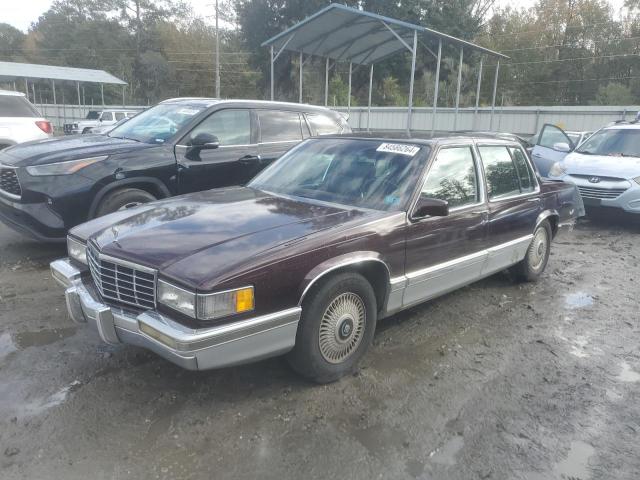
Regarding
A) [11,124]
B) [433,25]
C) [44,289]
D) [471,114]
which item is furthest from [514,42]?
[44,289]

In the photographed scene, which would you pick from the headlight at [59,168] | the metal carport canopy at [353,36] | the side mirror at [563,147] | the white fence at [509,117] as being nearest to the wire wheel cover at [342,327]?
the headlight at [59,168]

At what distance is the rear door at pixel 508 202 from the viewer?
4590 mm

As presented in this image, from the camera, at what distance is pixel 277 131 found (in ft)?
22.3

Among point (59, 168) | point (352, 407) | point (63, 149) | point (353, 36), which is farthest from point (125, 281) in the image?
point (353, 36)

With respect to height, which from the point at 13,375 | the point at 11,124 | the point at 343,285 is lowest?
the point at 13,375

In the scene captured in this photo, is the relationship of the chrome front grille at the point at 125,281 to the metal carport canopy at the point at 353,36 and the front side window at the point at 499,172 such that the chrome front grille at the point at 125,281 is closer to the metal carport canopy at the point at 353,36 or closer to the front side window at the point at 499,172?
the front side window at the point at 499,172

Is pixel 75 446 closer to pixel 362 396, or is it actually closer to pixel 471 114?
pixel 362 396

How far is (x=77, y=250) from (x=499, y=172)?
3777 mm

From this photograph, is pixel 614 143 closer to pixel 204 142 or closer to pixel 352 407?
pixel 204 142

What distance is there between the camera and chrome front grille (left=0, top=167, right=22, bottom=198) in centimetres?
524

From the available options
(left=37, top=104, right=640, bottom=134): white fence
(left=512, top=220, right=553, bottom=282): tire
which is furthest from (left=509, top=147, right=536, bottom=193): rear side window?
(left=37, top=104, right=640, bottom=134): white fence

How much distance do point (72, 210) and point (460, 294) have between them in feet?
13.6

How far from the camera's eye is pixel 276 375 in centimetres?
344

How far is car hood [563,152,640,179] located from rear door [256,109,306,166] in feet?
17.2
